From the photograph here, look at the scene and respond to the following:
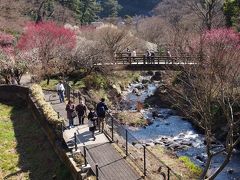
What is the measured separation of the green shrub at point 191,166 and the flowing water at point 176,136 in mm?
921

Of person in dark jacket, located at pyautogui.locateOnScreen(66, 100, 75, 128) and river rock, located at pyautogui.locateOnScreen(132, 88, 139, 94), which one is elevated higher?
person in dark jacket, located at pyautogui.locateOnScreen(66, 100, 75, 128)

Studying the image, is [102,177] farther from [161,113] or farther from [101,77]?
[101,77]

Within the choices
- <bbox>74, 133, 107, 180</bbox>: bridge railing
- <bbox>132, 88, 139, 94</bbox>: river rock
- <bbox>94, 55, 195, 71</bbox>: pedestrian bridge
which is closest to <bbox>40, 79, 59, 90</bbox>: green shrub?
<bbox>94, 55, 195, 71</bbox>: pedestrian bridge

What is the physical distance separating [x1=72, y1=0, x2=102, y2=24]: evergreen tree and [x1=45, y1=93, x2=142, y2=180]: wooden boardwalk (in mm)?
57878

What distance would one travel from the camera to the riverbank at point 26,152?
17469 millimetres

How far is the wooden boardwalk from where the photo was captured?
1510cm

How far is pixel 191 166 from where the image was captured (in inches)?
905

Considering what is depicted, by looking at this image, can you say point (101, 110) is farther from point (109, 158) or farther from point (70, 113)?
point (109, 158)

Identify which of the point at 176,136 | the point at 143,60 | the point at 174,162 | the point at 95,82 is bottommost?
the point at 176,136

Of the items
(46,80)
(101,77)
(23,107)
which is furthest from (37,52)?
(23,107)

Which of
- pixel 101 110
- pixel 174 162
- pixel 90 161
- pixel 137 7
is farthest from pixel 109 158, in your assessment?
pixel 137 7

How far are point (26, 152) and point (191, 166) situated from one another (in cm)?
945

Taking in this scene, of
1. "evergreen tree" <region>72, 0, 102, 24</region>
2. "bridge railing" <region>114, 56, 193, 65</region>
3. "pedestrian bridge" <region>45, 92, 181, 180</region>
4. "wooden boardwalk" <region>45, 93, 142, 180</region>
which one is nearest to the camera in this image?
"wooden boardwalk" <region>45, 93, 142, 180</region>

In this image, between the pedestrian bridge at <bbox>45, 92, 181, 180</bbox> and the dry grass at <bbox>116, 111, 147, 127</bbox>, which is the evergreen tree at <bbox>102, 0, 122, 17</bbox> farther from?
the pedestrian bridge at <bbox>45, 92, 181, 180</bbox>
